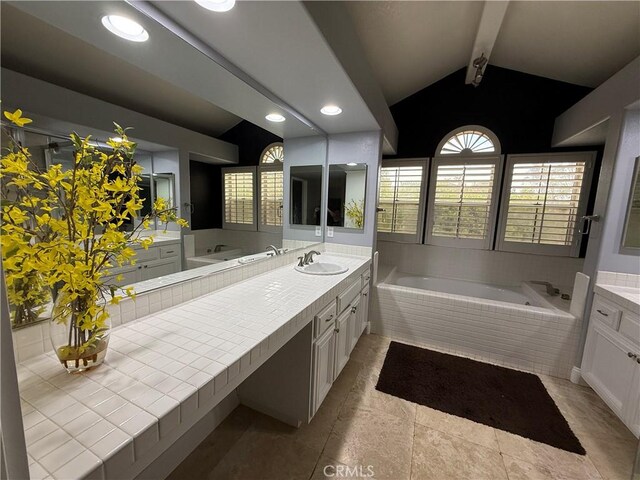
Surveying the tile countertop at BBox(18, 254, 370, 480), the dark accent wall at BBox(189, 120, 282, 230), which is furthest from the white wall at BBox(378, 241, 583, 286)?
the tile countertop at BBox(18, 254, 370, 480)

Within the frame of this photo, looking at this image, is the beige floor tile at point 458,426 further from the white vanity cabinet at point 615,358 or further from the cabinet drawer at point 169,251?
the cabinet drawer at point 169,251

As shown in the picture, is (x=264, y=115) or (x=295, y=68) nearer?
(x=295, y=68)

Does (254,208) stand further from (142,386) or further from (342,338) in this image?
(142,386)

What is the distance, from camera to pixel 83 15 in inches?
36.1

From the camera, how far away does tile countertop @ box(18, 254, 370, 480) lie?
53 centimetres

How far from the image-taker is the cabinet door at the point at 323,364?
1512mm

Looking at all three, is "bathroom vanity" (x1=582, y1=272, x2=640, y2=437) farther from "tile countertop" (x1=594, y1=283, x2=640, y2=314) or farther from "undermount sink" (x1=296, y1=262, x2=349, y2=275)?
"undermount sink" (x1=296, y1=262, x2=349, y2=275)

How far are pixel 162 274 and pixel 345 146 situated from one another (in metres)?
2.02

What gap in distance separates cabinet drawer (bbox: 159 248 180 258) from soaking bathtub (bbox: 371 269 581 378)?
6.64 ft

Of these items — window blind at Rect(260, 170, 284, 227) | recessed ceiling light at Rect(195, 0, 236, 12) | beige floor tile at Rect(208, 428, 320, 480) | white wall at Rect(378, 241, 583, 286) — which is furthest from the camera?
white wall at Rect(378, 241, 583, 286)

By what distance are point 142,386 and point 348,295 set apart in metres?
1.43

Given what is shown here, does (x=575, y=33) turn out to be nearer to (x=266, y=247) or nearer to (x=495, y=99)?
(x=495, y=99)

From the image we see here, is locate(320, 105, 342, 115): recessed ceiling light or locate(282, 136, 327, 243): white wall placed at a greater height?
locate(320, 105, 342, 115): recessed ceiling light

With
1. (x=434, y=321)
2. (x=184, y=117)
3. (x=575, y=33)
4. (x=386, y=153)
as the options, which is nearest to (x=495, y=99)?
(x=575, y=33)
